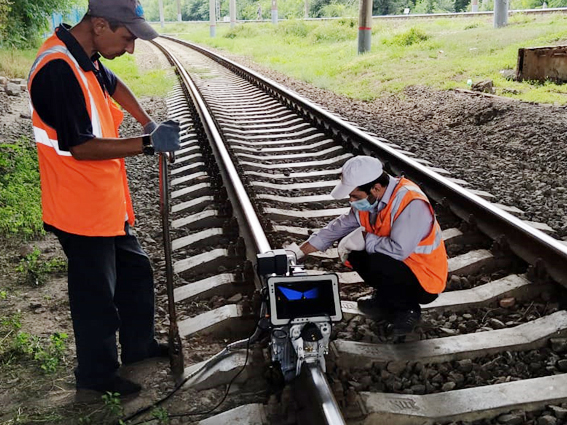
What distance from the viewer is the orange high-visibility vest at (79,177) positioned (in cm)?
241

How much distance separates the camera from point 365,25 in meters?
17.1

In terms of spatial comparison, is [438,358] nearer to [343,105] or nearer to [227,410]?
[227,410]

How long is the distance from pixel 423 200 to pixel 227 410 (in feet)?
4.57

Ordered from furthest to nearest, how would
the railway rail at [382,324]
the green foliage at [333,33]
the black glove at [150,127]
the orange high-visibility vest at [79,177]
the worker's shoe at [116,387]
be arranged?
1. the green foliage at [333,33]
2. the black glove at [150,127]
3. the worker's shoe at [116,387]
4. the railway rail at [382,324]
5. the orange high-visibility vest at [79,177]

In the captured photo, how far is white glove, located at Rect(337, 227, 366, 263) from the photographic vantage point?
328 centimetres

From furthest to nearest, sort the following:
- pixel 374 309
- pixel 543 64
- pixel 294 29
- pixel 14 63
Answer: pixel 294 29 < pixel 14 63 < pixel 543 64 < pixel 374 309

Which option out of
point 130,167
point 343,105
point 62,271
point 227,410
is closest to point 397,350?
point 227,410

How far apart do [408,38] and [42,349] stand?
57.4 feet

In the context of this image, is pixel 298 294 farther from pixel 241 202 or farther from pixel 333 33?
pixel 333 33

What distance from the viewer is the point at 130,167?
6.70 m

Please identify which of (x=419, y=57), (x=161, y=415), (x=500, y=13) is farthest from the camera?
(x=500, y=13)

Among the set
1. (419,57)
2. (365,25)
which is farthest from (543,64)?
(365,25)

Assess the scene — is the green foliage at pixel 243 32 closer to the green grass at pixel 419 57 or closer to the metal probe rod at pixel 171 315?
the green grass at pixel 419 57

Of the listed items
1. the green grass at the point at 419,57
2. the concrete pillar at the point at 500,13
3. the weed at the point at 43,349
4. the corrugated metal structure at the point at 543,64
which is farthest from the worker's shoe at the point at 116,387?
the concrete pillar at the point at 500,13
